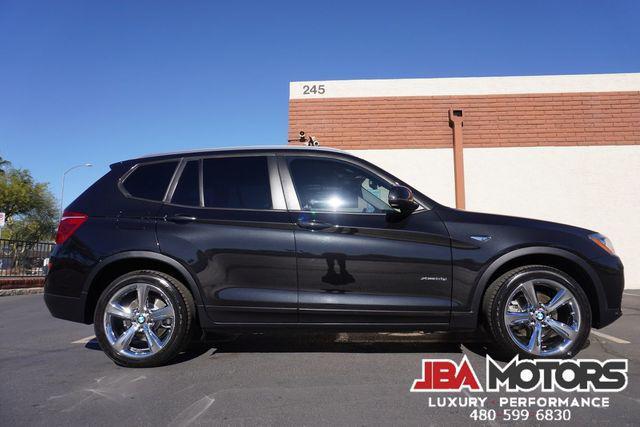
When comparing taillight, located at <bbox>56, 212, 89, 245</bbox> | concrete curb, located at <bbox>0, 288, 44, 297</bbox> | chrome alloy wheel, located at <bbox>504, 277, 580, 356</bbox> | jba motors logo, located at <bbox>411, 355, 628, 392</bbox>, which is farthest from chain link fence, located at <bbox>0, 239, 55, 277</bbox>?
chrome alloy wheel, located at <bbox>504, 277, 580, 356</bbox>

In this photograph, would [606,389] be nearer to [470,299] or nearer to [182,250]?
[470,299]

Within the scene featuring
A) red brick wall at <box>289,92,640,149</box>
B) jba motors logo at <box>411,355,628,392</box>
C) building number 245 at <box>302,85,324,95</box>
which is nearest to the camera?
jba motors logo at <box>411,355,628,392</box>

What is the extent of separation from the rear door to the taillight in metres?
0.74

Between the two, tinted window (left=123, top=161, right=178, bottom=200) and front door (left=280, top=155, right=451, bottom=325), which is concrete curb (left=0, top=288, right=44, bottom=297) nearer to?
tinted window (left=123, top=161, right=178, bottom=200)

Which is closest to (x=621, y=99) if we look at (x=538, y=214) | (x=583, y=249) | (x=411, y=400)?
(x=538, y=214)

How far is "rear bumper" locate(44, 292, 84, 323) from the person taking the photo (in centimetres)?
369

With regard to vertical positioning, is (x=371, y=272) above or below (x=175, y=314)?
above

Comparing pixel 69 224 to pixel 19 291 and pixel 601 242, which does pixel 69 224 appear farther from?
pixel 19 291

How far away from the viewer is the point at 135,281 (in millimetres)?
3668

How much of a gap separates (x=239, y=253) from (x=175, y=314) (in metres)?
0.74

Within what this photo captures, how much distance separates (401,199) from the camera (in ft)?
11.6

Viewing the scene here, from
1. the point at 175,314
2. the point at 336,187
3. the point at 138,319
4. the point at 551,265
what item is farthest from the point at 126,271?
the point at 551,265

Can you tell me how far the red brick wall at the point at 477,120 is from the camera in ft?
44.4

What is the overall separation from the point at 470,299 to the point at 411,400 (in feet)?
3.45
